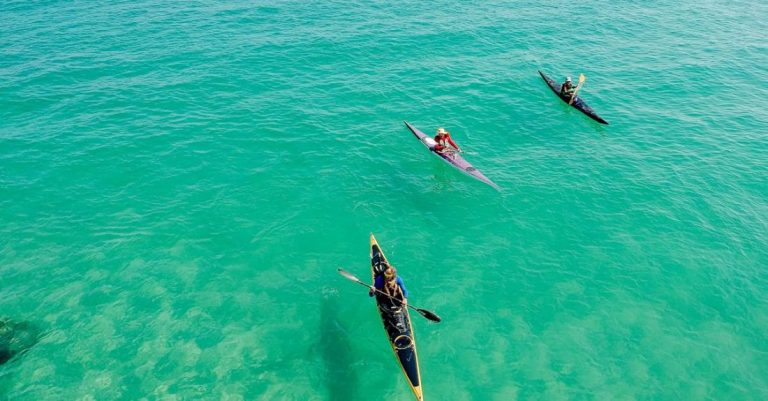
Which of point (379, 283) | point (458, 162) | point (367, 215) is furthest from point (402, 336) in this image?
point (458, 162)

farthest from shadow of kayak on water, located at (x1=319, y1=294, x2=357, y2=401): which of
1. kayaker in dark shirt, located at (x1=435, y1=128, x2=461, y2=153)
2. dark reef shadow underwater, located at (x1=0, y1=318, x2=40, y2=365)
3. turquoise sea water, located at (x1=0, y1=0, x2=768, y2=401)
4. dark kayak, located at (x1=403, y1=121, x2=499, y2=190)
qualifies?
kayaker in dark shirt, located at (x1=435, y1=128, x2=461, y2=153)

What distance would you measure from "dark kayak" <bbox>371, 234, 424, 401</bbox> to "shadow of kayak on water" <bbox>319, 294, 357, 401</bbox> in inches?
83.4

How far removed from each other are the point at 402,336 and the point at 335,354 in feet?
10.9

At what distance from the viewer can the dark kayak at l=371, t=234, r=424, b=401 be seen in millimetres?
17406

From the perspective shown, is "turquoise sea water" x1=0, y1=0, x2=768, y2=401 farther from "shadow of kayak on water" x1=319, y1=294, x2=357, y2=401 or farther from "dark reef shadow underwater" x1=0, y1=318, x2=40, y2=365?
"dark reef shadow underwater" x1=0, y1=318, x2=40, y2=365

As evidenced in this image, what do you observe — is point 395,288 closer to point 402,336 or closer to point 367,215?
point 402,336

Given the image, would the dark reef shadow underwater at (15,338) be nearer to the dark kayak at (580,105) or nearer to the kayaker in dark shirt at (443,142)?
the kayaker in dark shirt at (443,142)

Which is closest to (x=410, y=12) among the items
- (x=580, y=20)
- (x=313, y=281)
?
(x=580, y=20)

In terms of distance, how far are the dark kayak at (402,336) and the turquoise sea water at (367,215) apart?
116 cm

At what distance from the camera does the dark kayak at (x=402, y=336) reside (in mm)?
17406

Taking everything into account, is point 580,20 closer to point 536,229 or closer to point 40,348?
point 536,229

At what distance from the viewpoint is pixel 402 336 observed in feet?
60.7

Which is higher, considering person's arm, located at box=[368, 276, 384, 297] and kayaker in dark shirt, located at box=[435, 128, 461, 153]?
kayaker in dark shirt, located at box=[435, 128, 461, 153]

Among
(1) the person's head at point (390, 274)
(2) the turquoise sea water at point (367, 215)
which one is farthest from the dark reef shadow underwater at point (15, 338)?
(1) the person's head at point (390, 274)
